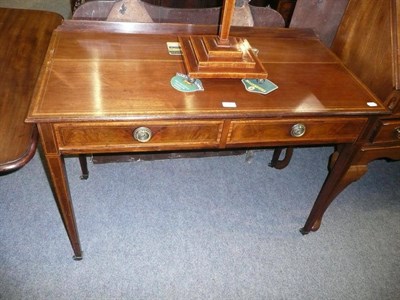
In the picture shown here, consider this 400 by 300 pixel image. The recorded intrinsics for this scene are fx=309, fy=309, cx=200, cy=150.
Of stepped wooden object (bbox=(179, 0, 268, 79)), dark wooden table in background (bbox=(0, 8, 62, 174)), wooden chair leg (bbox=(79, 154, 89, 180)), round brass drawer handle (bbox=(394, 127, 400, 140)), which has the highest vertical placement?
stepped wooden object (bbox=(179, 0, 268, 79))

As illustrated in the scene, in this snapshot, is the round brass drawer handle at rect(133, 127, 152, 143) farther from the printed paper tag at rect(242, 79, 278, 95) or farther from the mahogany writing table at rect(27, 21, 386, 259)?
the printed paper tag at rect(242, 79, 278, 95)

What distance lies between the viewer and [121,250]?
5.17 ft

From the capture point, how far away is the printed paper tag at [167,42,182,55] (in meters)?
1.31

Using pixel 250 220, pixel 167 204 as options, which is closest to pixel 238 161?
pixel 250 220

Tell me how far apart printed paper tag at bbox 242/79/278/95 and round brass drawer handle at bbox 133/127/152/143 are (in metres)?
0.41

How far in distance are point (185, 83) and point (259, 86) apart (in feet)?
0.92

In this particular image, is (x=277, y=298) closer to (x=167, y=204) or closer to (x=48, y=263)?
(x=167, y=204)

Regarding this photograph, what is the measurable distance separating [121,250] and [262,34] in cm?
130

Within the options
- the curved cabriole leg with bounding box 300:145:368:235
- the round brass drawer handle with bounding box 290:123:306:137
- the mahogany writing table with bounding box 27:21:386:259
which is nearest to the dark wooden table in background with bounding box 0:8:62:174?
the mahogany writing table with bounding box 27:21:386:259

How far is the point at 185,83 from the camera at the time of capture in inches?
44.6

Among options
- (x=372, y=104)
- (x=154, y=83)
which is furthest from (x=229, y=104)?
(x=372, y=104)

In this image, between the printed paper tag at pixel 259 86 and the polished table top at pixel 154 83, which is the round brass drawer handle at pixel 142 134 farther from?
the printed paper tag at pixel 259 86

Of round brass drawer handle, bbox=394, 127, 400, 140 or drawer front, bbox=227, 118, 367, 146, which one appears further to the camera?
round brass drawer handle, bbox=394, 127, 400, 140

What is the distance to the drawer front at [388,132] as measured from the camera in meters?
1.25
